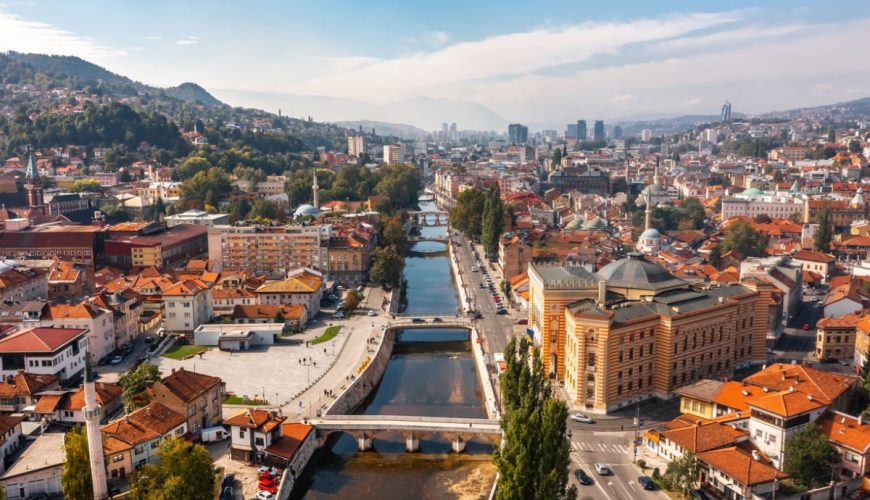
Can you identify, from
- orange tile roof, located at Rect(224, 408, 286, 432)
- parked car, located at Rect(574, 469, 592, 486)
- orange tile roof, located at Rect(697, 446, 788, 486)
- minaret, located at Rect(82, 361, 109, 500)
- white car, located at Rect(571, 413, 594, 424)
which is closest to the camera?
minaret, located at Rect(82, 361, 109, 500)

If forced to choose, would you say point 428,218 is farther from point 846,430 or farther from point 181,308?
point 846,430

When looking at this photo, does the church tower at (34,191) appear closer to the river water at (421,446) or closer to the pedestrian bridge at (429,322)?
the river water at (421,446)

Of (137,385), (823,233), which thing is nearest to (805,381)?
(137,385)

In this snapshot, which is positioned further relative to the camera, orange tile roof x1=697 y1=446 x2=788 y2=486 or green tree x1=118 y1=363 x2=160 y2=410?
green tree x1=118 y1=363 x2=160 y2=410

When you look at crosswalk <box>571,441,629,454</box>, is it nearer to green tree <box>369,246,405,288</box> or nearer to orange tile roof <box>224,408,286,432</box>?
orange tile roof <box>224,408,286,432</box>

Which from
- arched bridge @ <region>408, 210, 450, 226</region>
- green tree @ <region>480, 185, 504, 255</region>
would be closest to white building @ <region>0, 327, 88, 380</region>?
green tree @ <region>480, 185, 504, 255</region>

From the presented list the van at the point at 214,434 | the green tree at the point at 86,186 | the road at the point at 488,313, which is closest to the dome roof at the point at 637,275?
the road at the point at 488,313
